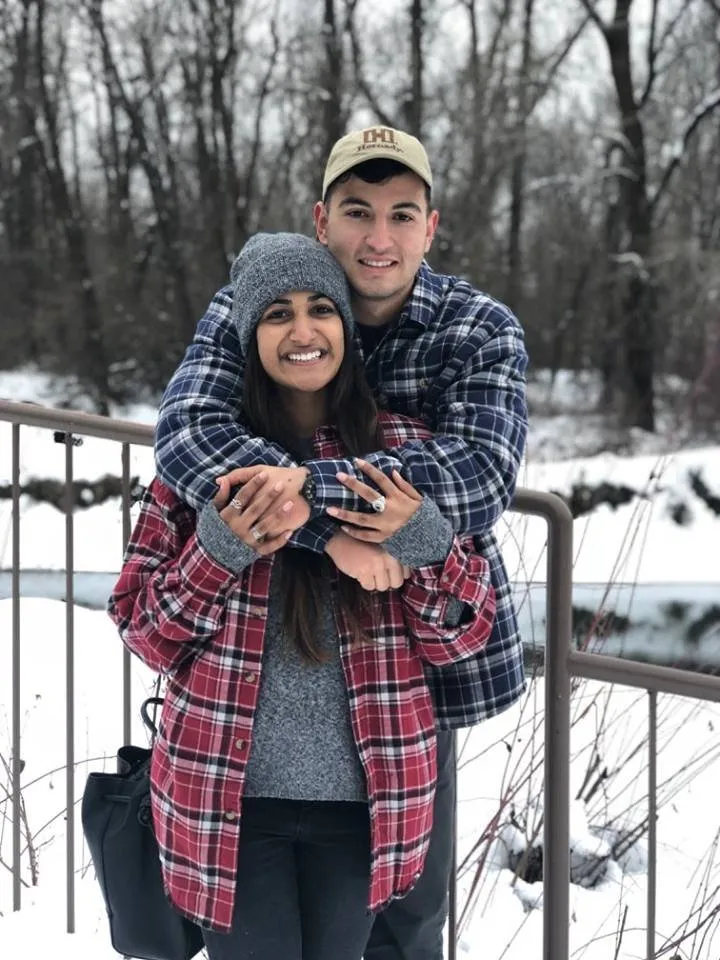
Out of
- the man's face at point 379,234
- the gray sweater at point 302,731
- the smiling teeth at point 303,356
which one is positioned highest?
the man's face at point 379,234

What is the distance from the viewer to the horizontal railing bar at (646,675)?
6.19 feet

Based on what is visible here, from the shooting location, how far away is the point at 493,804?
367 centimetres

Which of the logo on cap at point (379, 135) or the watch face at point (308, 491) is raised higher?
the logo on cap at point (379, 135)

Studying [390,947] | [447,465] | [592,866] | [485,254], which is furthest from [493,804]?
[485,254]

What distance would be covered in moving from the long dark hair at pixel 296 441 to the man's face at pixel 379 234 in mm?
148

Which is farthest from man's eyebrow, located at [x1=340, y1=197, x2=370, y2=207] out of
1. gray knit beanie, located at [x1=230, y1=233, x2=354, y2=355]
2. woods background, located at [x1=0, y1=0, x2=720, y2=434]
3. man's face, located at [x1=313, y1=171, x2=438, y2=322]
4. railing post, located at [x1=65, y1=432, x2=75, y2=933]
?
woods background, located at [x1=0, y1=0, x2=720, y2=434]

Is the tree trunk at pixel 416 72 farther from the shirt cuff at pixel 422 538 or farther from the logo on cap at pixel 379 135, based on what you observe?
the shirt cuff at pixel 422 538

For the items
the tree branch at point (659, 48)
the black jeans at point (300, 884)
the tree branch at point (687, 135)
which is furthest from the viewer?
the tree branch at point (659, 48)

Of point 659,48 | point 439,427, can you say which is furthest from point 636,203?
point 439,427

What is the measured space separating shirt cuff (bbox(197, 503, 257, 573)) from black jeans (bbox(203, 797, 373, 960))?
403 mm

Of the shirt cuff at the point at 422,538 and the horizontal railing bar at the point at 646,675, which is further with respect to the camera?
the horizontal railing bar at the point at 646,675

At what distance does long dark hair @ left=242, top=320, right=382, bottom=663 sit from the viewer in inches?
69.9

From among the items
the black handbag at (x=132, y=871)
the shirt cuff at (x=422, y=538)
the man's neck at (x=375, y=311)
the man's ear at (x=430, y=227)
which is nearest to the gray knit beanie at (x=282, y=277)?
the man's neck at (x=375, y=311)

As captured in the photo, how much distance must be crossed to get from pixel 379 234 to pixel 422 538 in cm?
55
